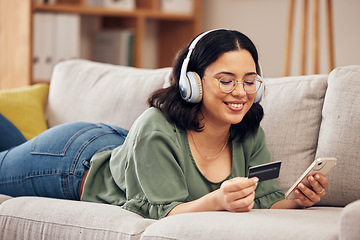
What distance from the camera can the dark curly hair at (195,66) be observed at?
153 cm

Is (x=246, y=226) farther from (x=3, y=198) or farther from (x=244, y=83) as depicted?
(x=3, y=198)

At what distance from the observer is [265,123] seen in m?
1.85

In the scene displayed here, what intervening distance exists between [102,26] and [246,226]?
282 centimetres

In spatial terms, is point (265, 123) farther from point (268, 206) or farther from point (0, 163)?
point (0, 163)

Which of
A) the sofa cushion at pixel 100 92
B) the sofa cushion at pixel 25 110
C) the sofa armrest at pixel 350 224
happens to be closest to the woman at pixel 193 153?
the sofa armrest at pixel 350 224

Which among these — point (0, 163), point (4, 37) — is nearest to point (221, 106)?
point (0, 163)

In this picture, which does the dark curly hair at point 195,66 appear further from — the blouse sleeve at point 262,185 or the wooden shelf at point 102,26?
the wooden shelf at point 102,26

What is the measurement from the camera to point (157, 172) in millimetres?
1486

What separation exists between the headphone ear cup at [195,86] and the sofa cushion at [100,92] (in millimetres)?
620

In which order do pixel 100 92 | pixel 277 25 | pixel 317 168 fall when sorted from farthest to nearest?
pixel 277 25 < pixel 100 92 < pixel 317 168

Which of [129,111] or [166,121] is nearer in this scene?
[166,121]

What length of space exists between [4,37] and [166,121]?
6.88 feet

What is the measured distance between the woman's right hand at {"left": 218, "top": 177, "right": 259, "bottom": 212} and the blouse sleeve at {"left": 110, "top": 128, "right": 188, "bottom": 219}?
15 cm

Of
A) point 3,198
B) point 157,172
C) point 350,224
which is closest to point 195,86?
point 157,172
